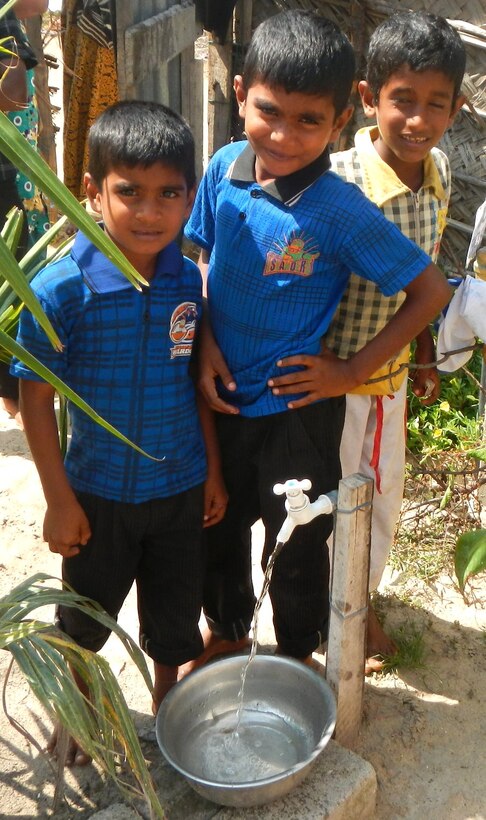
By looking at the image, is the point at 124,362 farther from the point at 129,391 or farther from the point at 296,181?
the point at 296,181

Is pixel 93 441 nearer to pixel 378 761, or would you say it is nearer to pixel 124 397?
pixel 124 397

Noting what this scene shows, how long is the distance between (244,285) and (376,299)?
0.35 m

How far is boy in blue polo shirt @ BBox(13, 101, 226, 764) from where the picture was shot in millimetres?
1765

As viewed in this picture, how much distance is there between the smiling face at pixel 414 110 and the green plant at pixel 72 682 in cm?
128

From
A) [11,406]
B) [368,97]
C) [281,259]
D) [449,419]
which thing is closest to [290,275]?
[281,259]

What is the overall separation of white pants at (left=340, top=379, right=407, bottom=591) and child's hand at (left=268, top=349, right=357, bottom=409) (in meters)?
0.32

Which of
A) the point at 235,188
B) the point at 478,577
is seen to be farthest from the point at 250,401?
the point at 478,577

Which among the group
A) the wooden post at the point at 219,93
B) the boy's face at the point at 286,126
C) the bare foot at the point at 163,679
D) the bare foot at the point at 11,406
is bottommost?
the bare foot at the point at 163,679

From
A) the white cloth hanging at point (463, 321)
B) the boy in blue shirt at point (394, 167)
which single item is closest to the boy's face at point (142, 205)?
the boy in blue shirt at point (394, 167)

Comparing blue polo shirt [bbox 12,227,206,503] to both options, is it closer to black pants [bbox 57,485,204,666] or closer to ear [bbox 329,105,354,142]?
black pants [bbox 57,485,204,666]

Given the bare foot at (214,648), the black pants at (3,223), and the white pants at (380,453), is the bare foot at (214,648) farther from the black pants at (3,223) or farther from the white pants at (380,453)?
the black pants at (3,223)

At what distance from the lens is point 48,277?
1.74 meters

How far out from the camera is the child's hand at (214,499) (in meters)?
2.06

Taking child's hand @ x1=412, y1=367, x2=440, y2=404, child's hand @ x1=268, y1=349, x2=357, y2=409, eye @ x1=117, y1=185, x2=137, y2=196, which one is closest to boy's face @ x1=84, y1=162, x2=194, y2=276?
eye @ x1=117, y1=185, x2=137, y2=196
